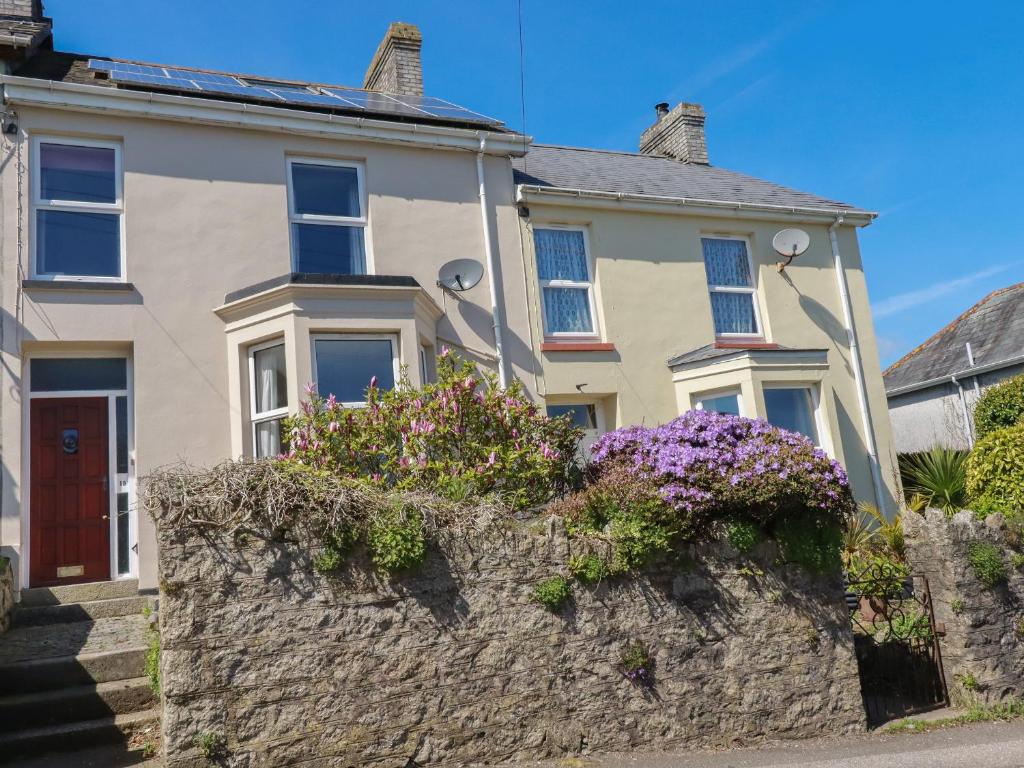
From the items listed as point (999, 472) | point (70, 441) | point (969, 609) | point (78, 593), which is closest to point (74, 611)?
point (78, 593)

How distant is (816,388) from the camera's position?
13305 millimetres

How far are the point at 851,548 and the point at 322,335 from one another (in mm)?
7109

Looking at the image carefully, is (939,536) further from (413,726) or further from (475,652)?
(413,726)

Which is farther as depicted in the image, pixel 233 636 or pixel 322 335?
pixel 322 335

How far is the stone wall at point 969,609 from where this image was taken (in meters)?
7.86

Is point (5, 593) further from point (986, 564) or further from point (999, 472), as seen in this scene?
point (999, 472)

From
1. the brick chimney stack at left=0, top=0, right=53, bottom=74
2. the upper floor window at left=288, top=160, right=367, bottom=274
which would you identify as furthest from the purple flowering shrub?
the brick chimney stack at left=0, top=0, right=53, bottom=74

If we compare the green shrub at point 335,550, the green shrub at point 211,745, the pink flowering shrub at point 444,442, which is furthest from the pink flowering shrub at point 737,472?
the green shrub at point 211,745

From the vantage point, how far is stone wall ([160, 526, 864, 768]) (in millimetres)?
5617

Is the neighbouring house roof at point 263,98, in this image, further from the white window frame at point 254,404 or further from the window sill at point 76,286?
the white window frame at point 254,404

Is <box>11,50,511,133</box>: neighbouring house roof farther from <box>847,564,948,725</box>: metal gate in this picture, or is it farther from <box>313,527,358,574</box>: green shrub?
<box>847,564,948,725</box>: metal gate

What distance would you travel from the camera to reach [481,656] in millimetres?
6281

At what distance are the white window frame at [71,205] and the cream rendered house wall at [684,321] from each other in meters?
5.38

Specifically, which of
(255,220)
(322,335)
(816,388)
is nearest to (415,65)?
(255,220)
